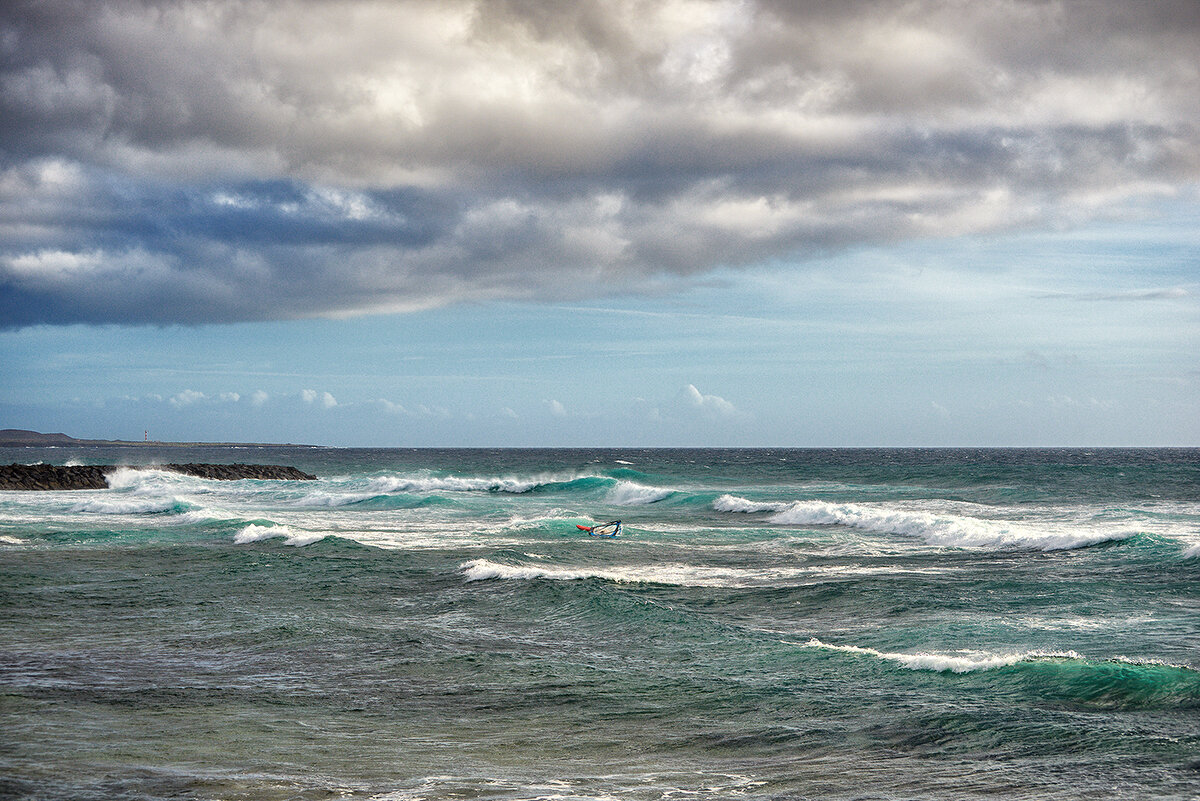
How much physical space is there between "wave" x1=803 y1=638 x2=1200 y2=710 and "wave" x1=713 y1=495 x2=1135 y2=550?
15029mm

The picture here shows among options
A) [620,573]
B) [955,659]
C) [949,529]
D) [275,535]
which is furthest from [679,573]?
[275,535]

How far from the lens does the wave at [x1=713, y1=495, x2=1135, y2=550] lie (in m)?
27.3

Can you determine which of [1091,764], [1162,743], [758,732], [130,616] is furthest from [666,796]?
[130,616]

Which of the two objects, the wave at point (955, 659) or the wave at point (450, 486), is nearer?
the wave at point (955, 659)

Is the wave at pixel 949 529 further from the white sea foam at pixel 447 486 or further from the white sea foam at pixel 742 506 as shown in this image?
the white sea foam at pixel 447 486

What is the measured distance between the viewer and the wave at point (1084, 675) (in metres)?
11.4

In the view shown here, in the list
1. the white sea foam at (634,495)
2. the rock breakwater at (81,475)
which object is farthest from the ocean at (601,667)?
the rock breakwater at (81,475)

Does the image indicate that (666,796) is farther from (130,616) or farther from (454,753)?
(130,616)

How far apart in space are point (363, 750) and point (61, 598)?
12251mm

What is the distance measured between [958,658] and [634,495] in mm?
41146

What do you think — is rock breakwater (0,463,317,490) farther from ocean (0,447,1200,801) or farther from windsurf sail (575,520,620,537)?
windsurf sail (575,520,620,537)

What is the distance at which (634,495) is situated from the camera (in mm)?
54500

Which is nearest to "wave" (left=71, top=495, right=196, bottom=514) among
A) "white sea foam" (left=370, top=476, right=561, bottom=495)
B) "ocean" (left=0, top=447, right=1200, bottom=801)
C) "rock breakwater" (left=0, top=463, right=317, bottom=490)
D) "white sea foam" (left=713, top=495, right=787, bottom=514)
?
"ocean" (left=0, top=447, right=1200, bottom=801)

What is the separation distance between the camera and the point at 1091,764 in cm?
939
